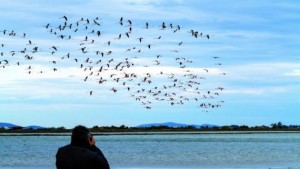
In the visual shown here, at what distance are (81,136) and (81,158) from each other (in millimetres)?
284

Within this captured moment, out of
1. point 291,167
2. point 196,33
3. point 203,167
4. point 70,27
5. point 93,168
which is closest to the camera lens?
point 93,168

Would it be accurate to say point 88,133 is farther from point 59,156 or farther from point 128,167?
point 128,167

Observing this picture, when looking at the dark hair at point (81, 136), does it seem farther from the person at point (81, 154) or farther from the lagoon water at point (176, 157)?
the lagoon water at point (176, 157)

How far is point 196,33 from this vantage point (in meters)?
25.3

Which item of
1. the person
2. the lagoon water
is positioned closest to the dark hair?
the person

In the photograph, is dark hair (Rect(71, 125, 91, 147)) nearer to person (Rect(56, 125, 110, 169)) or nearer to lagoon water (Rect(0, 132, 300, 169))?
person (Rect(56, 125, 110, 169))

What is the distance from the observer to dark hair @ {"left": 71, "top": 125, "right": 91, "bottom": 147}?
8742 millimetres

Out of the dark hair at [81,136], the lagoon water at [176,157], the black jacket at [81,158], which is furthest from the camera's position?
the lagoon water at [176,157]

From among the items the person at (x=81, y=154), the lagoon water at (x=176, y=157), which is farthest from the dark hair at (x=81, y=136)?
the lagoon water at (x=176, y=157)

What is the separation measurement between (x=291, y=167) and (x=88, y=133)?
3177cm

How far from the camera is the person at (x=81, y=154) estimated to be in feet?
28.2

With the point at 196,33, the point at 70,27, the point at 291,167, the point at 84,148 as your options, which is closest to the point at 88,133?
the point at 84,148

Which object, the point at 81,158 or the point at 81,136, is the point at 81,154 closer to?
the point at 81,158

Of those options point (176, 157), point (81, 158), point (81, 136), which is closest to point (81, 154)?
point (81, 158)
